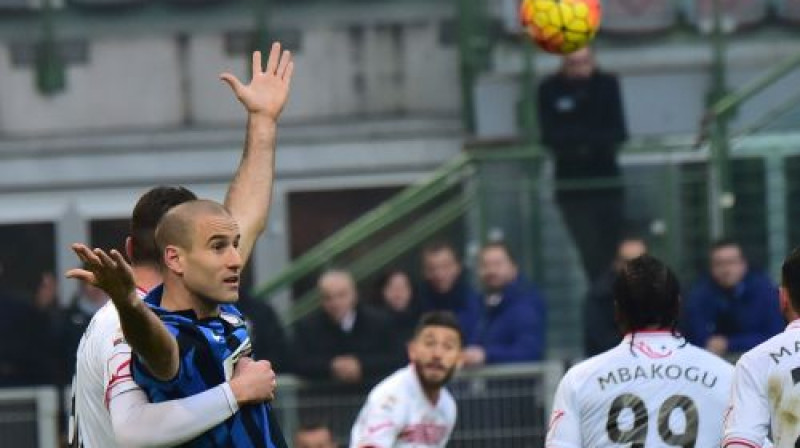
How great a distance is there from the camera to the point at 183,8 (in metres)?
17.1

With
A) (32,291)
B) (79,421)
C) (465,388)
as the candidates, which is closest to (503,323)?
(465,388)

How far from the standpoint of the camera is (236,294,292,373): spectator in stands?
13445 mm

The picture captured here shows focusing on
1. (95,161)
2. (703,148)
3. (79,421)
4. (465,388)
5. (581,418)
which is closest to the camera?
(79,421)

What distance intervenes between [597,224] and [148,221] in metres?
7.54

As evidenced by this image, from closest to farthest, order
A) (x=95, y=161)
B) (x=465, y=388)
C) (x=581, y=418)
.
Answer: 1. (x=581, y=418)
2. (x=465, y=388)
3. (x=95, y=161)

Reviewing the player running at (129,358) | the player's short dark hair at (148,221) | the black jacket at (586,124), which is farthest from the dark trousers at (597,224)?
the player's short dark hair at (148,221)

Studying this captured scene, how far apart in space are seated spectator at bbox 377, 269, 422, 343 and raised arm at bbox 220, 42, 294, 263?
19.1 ft

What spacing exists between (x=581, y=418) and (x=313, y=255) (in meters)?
6.88

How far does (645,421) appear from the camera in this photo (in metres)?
8.27

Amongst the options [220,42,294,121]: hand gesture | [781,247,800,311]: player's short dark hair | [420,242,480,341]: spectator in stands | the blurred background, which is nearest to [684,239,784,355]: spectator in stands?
the blurred background

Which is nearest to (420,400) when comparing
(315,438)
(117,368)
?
(315,438)

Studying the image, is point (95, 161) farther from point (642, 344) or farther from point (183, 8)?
point (642, 344)

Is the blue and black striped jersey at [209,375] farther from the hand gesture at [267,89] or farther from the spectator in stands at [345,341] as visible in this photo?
the spectator in stands at [345,341]

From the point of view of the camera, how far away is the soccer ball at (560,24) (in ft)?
39.8
